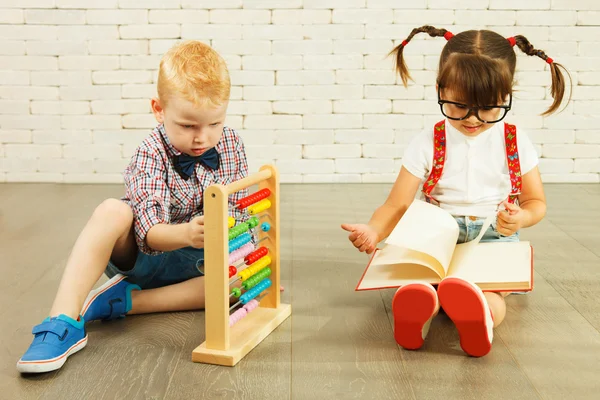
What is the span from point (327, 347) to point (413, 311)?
0.19 metres

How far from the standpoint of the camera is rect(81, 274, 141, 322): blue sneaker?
57.0 inches

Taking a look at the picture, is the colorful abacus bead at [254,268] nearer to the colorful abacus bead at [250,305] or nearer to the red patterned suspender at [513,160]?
the colorful abacus bead at [250,305]

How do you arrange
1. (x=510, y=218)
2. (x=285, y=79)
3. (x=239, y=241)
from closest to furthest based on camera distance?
1. (x=239, y=241)
2. (x=510, y=218)
3. (x=285, y=79)

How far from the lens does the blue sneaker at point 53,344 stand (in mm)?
1217

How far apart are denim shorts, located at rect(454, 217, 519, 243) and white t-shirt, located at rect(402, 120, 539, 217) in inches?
0.5

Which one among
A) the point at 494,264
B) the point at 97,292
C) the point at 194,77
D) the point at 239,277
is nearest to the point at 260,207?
the point at 239,277

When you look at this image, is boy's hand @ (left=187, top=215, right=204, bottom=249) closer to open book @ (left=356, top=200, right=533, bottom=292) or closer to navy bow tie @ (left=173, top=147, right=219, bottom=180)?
navy bow tie @ (left=173, top=147, right=219, bottom=180)

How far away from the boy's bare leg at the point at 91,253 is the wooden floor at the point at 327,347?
10 centimetres

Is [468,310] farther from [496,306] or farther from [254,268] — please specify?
[254,268]

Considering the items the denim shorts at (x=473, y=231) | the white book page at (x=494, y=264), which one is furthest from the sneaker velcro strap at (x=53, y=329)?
the denim shorts at (x=473, y=231)

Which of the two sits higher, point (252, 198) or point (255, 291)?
point (252, 198)

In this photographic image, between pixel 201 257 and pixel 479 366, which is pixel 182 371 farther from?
pixel 479 366

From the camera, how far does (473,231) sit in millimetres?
1589

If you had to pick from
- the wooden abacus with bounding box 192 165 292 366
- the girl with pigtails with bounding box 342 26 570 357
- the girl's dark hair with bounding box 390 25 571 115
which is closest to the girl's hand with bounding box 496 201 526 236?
the girl with pigtails with bounding box 342 26 570 357
